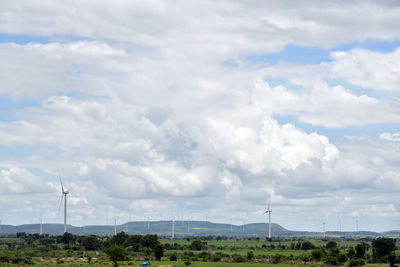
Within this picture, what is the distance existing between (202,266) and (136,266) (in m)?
22.1

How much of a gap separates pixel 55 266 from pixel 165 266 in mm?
37175

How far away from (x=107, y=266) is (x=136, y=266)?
9.60m

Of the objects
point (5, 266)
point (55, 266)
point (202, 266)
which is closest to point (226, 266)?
point (202, 266)

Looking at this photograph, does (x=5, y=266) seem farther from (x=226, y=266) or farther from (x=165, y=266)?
(x=226, y=266)

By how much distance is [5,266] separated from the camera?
189 metres

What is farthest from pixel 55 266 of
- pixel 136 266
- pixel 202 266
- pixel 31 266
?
pixel 202 266

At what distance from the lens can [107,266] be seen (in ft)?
633

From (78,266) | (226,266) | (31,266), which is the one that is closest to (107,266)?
(78,266)

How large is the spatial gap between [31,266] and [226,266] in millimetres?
66111

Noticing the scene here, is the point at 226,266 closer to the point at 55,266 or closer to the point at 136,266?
the point at 136,266

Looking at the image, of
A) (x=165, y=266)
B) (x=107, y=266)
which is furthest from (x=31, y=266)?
(x=165, y=266)

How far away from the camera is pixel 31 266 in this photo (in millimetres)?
196000

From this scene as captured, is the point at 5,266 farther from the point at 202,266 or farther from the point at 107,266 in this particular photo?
the point at 202,266

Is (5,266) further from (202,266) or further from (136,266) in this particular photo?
(202,266)
